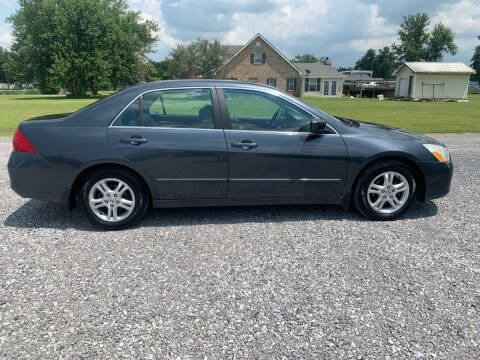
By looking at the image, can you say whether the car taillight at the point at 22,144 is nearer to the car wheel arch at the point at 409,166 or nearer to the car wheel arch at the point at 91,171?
the car wheel arch at the point at 91,171

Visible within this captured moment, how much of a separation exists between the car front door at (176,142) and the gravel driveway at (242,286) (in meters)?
0.54

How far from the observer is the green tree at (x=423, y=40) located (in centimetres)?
8975

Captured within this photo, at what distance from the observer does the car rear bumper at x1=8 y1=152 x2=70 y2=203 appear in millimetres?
3951

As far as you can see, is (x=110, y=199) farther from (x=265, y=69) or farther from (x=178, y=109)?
(x=265, y=69)

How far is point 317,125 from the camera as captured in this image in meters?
4.07

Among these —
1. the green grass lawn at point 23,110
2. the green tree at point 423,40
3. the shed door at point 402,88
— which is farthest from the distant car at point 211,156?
the green tree at point 423,40

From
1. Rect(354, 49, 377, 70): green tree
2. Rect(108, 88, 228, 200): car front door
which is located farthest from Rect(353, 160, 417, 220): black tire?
Rect(354, 49, 377, 70): green tree

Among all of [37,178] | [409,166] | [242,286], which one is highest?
[409,166]

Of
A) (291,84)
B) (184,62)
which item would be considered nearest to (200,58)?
(184,62)

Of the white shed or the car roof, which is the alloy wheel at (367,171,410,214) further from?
the white shed

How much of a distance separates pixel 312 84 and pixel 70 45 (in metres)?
34.3

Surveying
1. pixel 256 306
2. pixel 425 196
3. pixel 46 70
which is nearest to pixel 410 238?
pixel 425 196

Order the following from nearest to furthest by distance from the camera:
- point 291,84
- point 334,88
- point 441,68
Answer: point 441,68, point 291,84, point 334,88

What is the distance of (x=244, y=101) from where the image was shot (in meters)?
4.31
